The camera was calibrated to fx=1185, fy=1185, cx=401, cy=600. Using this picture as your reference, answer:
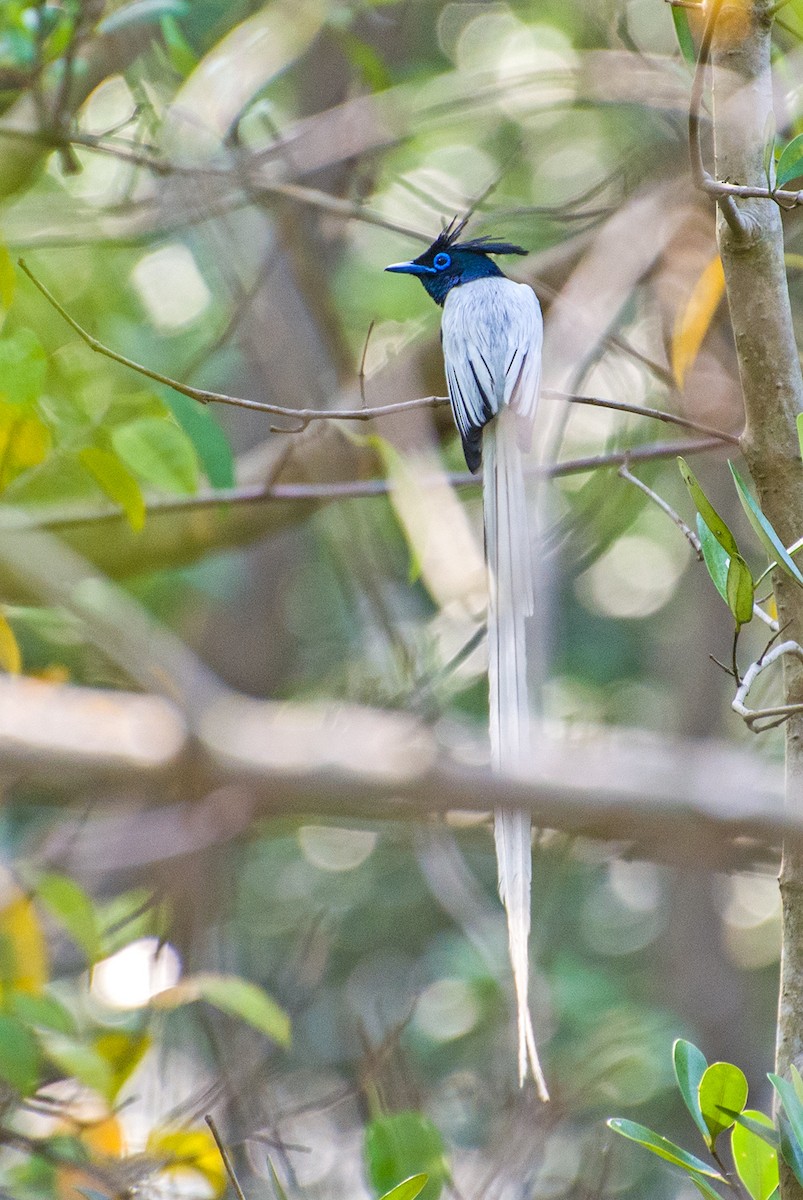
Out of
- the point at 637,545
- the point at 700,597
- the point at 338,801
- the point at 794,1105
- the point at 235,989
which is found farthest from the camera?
the point at 637,545

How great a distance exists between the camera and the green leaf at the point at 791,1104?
1.08 meters

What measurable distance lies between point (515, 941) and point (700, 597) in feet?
11.9

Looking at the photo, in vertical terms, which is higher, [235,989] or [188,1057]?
[235,989]

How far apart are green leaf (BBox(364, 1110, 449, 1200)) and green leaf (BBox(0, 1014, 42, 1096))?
0.46 meters

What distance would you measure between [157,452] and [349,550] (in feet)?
1.08

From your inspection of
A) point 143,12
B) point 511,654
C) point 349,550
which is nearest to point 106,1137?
point 349,550

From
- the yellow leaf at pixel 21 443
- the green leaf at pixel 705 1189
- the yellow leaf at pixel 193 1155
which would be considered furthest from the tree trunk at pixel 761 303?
the yellow leaf at pixel 193 1155

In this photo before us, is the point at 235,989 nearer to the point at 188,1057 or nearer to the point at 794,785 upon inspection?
the point at 794,785

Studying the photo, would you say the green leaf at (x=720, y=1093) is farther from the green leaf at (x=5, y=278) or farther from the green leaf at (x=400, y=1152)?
the green leaf at (x=5, y=278)

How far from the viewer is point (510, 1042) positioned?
110 inches

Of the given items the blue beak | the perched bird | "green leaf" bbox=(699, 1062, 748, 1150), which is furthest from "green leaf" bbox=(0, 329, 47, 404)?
"green leaf" bbox=(699, 1062, 748, 1150)

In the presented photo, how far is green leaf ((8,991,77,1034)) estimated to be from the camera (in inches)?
65.4

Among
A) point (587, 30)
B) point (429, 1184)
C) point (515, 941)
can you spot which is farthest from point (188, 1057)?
point (587, 30)

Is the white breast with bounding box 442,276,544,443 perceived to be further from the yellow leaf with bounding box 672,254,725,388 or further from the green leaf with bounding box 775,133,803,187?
the green leaf with bounding box 775,133,803,187
